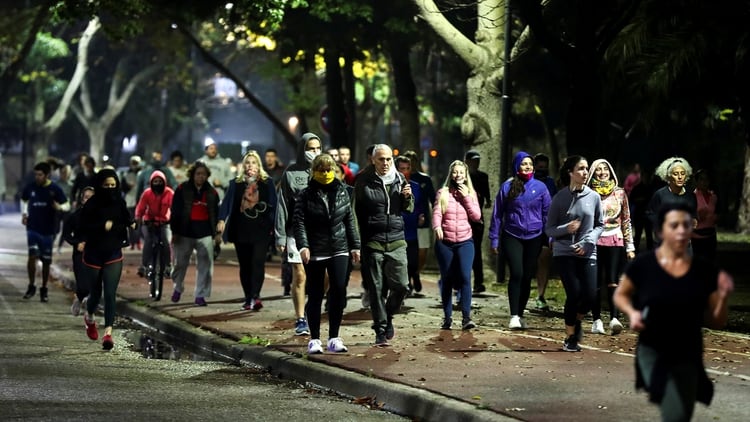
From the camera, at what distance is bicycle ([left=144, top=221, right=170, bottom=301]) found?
1841 cm

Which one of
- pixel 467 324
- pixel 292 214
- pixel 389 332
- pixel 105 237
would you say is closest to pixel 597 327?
pixel 467 324

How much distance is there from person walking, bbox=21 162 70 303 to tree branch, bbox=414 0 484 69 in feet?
18.3

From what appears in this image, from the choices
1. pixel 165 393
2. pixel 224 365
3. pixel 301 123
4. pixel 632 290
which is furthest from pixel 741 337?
pixel 301 123

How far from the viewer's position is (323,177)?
12.6 meters

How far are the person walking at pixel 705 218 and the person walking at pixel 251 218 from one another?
Result: 15.3 feet

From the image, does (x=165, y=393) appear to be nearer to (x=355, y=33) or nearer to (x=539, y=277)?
(x=539, y=277)

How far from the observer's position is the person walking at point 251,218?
54.9 ft

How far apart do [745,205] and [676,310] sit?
30306 millimetres

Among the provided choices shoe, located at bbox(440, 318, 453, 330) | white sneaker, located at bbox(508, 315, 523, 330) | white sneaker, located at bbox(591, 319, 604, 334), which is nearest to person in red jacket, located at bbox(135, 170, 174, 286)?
shoe, located at bbox(440, 318, 453, 330)

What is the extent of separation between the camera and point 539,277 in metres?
17.5

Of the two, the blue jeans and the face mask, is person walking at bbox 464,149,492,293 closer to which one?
the blue jeans

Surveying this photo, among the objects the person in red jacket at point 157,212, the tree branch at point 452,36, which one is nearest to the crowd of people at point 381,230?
the person in red jacket at point 157,212

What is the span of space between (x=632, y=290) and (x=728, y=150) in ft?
→ 111

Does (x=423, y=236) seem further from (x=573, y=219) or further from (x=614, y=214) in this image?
(x=573, y=219)
